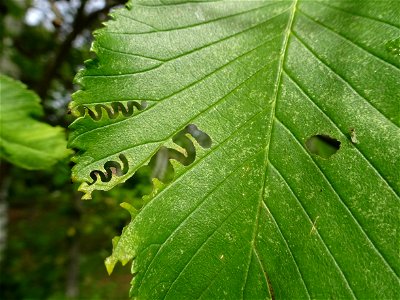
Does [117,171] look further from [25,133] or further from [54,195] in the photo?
[54,195]

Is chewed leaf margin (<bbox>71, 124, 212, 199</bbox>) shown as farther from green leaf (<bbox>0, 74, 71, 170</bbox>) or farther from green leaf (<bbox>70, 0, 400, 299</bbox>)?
green leaf (<bbox>0, 74, 71, 170</bbox>)

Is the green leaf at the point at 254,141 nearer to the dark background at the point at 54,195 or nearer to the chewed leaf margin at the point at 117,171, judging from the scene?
the chewed leaf margin at the point at 117,171

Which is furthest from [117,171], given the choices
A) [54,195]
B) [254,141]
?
[54,195]

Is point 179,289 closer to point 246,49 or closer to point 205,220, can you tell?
point 205,220

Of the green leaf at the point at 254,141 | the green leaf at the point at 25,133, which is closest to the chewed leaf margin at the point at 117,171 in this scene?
the green leaf at the point at 254,141

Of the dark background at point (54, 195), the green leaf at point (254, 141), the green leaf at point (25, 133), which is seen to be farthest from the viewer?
the dark background at point (54, 195)

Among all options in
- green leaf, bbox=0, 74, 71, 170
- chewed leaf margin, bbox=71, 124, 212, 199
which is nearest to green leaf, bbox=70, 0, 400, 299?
chewed leaf margin, bbox=71, 124, 212, 199

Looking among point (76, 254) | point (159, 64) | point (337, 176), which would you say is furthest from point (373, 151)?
point (76, 254)
